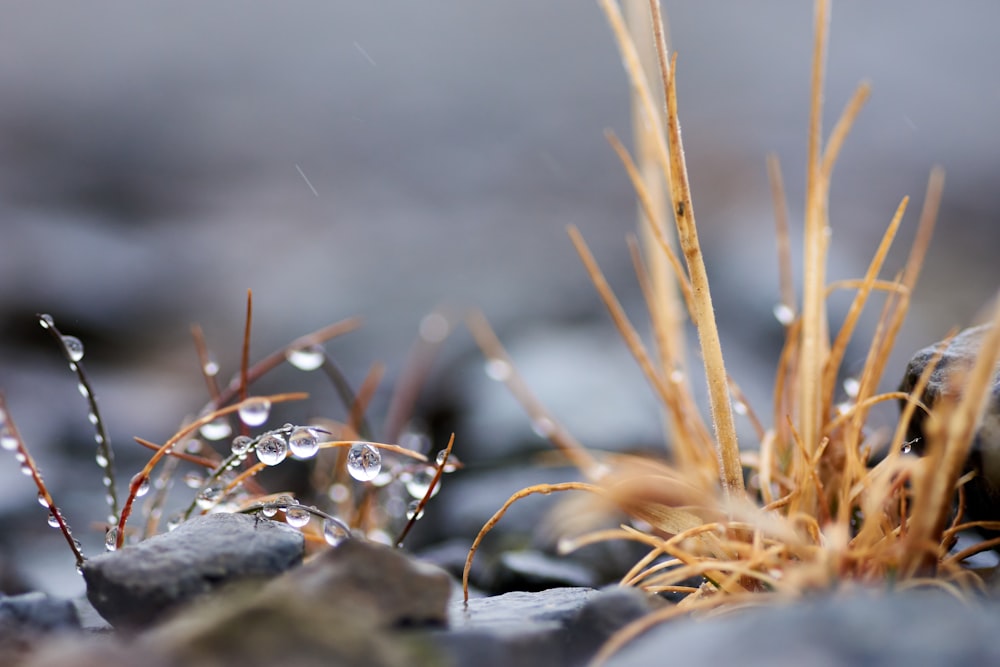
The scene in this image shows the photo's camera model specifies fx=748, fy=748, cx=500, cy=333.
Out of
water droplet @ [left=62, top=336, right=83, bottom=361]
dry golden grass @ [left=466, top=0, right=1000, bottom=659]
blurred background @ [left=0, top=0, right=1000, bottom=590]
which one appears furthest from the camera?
blurred background @ [left=0, top=0, right=1000, bottom=590]

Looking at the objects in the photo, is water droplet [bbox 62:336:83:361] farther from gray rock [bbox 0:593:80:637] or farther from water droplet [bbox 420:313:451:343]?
water droplet [bbox 420:313:451:343]

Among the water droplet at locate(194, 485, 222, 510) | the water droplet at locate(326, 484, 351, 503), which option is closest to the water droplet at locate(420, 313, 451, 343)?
the water droplet at locate(326, 484, 351, 503)

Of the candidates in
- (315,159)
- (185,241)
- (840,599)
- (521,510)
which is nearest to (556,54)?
(315,159)

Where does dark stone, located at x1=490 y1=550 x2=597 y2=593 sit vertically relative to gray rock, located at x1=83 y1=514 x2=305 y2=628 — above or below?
below

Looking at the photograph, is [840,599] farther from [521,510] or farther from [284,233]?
[284,233]

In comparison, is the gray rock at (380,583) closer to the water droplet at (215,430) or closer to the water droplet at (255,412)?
the water droplet at (255,412)

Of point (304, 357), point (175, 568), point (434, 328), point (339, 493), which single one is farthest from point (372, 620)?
point (434, 328)
